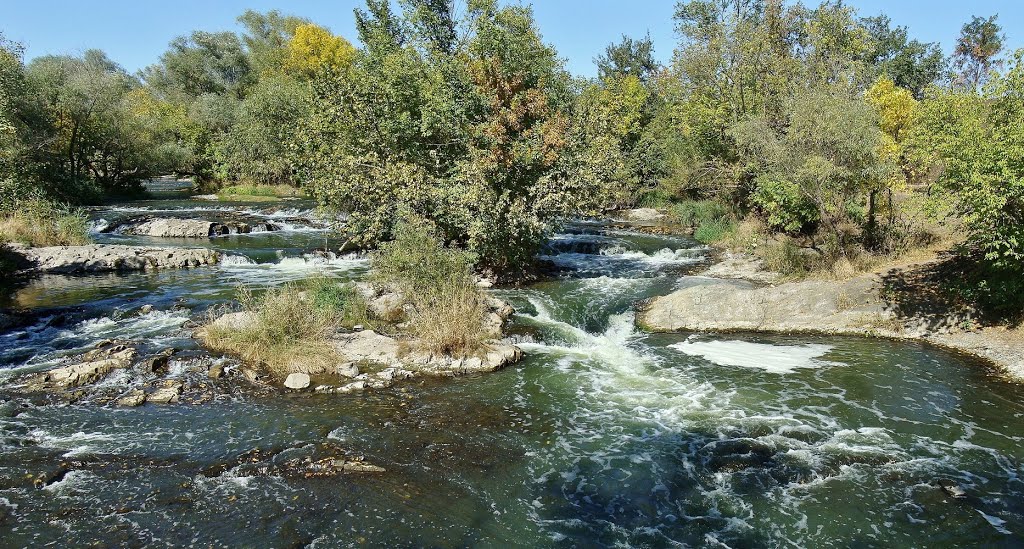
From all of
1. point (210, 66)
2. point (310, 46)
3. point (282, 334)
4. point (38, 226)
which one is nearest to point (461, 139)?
point (282, 334)

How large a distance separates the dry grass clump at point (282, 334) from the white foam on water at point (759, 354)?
781 cm

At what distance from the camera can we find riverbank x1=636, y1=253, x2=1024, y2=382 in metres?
12.7

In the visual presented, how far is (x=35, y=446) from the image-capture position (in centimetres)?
820

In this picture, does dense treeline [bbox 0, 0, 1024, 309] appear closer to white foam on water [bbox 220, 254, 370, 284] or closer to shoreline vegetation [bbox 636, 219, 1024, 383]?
shoreline vegetation [bbox 636, 219, 1024, 383]

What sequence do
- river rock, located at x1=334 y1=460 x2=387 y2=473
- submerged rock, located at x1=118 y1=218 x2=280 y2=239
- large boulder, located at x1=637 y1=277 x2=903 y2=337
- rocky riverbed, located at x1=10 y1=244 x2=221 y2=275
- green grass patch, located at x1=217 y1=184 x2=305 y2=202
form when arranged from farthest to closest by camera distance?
green grass patch, located at x1=217 y1=184 x2=305 y2=202 → submerged rock, located at x1=118 y1=218 x2=280 y2=239 → rocky riverbed, located at x1=10 y1=244 x2=221 y2=275 → large boulder, located at x1=637 y1=277 x2=903 y2=337 → river rock, located at x1=334 y1=460 x2=387 y2=473

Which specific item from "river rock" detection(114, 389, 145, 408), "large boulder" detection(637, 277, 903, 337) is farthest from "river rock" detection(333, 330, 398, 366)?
"large boulder" detection(637, 277, 903, 337)

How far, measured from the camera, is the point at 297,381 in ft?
35.0

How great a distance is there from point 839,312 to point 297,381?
12620 millimetres

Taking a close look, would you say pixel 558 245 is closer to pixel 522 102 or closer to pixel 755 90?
pixel 522 102

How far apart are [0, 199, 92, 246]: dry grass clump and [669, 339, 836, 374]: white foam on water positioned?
2362 centimetres

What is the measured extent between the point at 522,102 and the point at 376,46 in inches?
229

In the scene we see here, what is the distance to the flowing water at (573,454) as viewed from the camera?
21.8ft

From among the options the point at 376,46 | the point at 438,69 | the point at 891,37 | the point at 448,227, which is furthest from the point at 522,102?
the point at 891,37

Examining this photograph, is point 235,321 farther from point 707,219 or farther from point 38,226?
point 707,219
